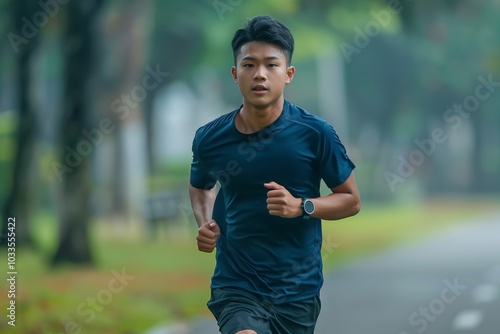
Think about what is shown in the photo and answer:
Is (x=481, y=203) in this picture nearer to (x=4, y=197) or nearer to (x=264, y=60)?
(x=4, y=197)

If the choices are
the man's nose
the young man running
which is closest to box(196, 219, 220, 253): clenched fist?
the young man running

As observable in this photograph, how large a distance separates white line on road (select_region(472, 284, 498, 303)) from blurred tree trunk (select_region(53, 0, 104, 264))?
4818mm

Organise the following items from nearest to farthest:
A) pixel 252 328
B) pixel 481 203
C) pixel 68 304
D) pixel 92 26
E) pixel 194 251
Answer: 1. pixel 252 328
2. pixel 68 304
3. pixel 92 26
4. pixel 194 251
5. pixel 481 203

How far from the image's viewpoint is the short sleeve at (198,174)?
5.42m

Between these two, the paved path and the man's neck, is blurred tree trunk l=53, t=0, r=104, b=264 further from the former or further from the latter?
the man's neck

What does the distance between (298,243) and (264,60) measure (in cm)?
73

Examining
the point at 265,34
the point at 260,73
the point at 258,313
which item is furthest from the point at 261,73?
the point at 258,313

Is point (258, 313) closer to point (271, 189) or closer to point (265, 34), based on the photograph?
point (271, 189)

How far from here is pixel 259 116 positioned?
517 centimetres

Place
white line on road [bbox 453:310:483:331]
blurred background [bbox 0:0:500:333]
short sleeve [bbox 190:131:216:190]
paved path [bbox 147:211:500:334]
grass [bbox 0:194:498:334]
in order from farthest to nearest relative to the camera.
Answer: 1. blurred background [bbox 0:0:500:333]
2. grass [bbox 0:194:498:334]
3. paved path [bbox 147:211:500:334]
4. white line on road [bbox 453:310:483:331]
5. short sleeve [bbox 190:131:216:190]

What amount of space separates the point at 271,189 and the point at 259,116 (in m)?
0.30

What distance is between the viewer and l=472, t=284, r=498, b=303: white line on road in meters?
13.0

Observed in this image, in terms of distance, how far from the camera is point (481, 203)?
33.4 m

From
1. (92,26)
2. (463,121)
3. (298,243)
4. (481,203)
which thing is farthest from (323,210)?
(463,121)
